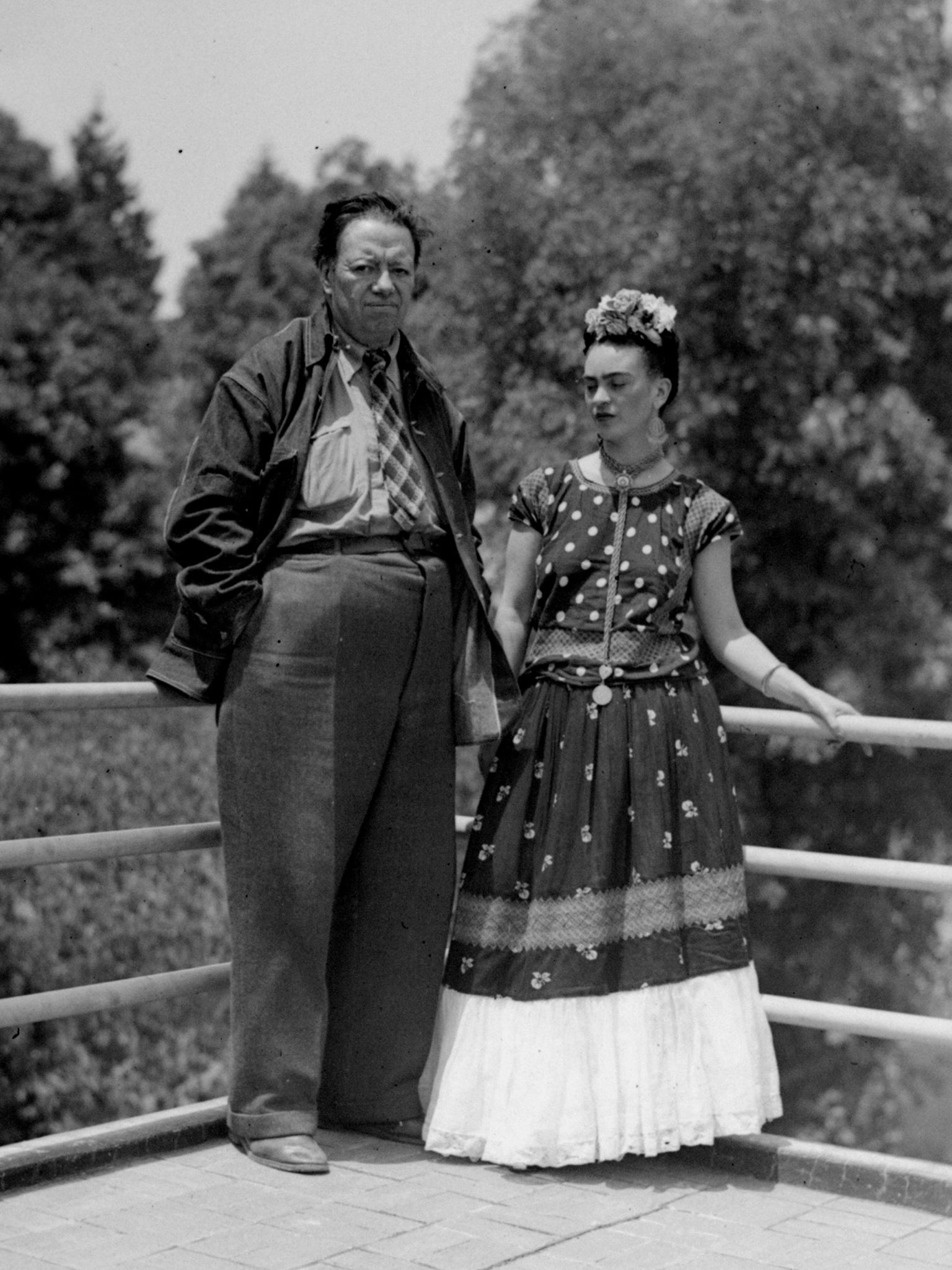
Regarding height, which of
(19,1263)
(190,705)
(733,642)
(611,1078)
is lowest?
(19,1263)

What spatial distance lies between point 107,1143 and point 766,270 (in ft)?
32.9

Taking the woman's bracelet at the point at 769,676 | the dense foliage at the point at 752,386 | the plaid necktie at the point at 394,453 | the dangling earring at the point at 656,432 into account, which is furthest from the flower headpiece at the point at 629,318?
the dense foliage at the point at 752,386

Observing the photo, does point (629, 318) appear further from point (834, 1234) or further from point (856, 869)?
point (834, 1234)

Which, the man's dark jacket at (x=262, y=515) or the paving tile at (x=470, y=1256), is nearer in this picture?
the paving tile at (x=470, y=1256)

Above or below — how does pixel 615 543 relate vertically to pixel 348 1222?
above

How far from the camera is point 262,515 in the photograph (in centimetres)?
358

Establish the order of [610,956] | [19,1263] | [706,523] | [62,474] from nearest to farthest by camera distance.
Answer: [19,1263]
[610,956]
[706,523]
[62,474]

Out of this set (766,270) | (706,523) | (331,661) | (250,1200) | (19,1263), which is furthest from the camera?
(766,270)

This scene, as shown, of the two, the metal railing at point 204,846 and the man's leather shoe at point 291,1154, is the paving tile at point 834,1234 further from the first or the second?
the man's leather shoe at point 291,1154

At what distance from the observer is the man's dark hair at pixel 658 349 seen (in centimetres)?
376

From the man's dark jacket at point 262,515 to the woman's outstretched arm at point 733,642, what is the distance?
453 millimetres

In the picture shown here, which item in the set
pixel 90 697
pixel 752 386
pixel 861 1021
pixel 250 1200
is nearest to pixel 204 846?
pixel 90 697

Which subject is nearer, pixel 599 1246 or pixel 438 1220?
pixel 599 1246

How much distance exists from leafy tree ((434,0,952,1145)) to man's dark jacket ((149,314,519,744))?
9.04 meters
